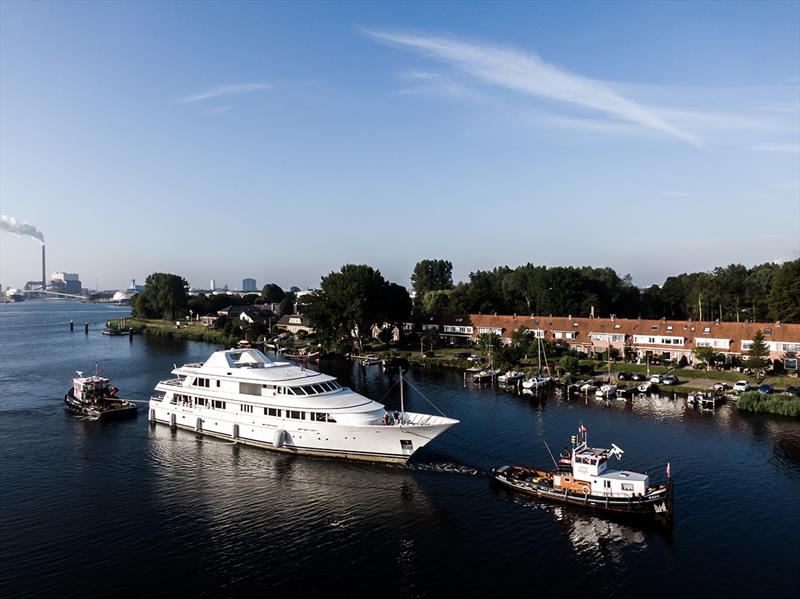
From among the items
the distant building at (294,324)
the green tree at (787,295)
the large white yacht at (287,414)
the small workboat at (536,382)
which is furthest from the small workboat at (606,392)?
the distant building at (294,324)

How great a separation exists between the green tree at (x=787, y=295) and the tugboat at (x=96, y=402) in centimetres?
9650

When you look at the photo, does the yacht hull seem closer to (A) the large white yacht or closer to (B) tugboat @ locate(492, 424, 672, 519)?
(A) the large white yacht

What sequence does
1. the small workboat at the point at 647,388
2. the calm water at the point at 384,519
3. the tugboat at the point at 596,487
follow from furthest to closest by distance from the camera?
the small workboat at the point at 647,388 < the tugboat at the point at 596,487 < the calm water at the point at 384,519

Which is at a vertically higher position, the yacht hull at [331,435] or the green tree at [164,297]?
the green tree at [164,297]

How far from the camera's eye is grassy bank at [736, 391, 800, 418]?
58031 mm

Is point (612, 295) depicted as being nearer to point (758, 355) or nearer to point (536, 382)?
point (758, 355)

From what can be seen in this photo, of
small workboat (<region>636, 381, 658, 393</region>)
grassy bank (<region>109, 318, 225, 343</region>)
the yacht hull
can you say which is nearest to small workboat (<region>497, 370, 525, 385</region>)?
small workboat (<region>636, 381, 658, 393</region>)

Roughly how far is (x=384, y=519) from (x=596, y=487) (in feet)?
44.8

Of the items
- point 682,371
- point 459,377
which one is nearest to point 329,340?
point 459,377

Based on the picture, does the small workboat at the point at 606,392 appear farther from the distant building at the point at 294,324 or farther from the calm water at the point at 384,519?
the distant building at the point at 294,324

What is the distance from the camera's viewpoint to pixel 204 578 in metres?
28.4

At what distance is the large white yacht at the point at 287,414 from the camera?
4367cm

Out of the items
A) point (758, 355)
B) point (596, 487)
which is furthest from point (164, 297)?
point (596, 487)

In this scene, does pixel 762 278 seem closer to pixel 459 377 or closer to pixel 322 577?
pixel 459 377
